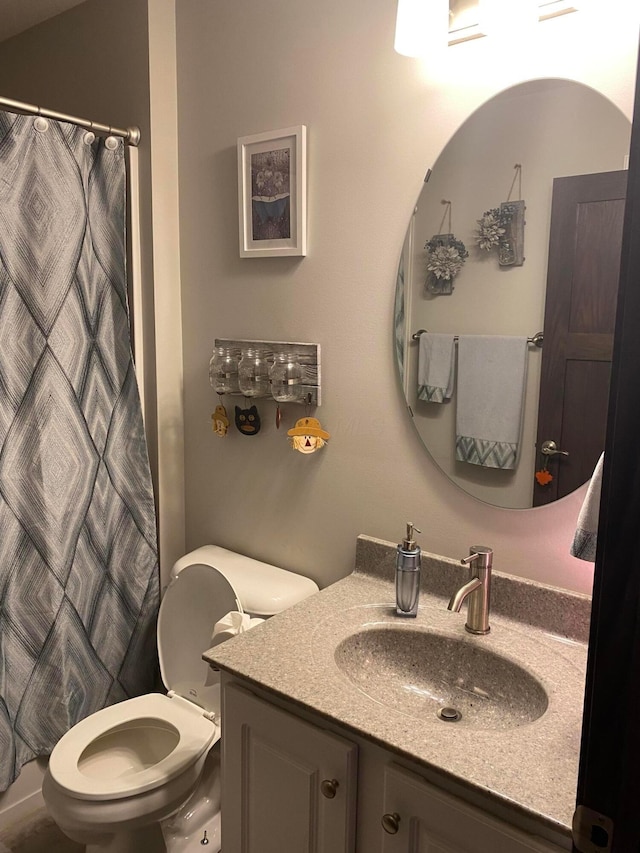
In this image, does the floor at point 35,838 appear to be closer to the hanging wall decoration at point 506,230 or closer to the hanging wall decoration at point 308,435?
the hanging wall decoration at point 308,435

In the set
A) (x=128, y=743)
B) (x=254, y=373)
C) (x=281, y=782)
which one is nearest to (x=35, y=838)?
(x=128, y=743)

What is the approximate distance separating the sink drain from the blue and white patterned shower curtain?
Result: 111 cm

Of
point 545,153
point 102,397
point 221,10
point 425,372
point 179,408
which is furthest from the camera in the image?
point 179,408

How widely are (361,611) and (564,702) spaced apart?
1.57ft

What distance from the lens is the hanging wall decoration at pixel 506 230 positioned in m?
1.37

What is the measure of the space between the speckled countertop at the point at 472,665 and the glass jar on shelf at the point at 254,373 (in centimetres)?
50

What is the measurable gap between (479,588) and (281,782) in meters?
0.54

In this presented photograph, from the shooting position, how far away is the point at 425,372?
1548 mm

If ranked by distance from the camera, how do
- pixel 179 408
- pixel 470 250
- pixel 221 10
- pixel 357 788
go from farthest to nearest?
pixel 179 408 < pixel 221 10 < pixel 470 250 < pixel 357 788

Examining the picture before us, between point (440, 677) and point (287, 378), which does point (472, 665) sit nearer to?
point (440, 677)

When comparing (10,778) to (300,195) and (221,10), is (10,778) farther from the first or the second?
(221,10)

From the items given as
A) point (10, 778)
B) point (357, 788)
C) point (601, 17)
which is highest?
point (601, 17)

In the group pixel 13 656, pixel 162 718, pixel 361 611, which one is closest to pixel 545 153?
pixel 361 611

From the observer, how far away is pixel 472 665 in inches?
53.5
